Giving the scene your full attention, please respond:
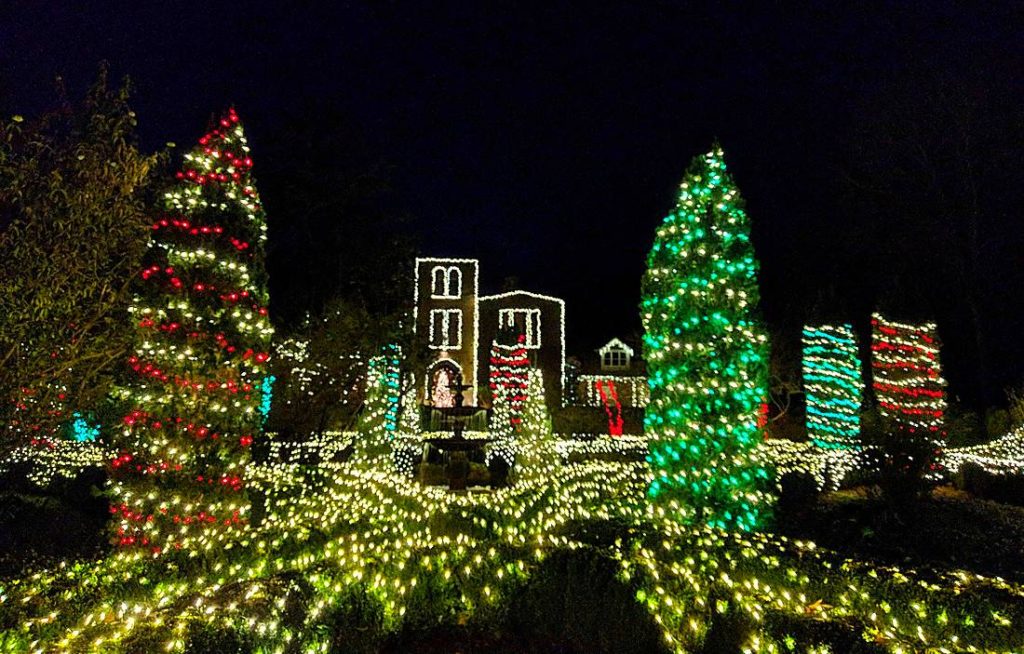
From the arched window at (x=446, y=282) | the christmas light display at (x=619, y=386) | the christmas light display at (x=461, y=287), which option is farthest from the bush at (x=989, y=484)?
the arched window at (x=446, y=282)

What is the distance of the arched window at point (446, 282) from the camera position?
102 feet

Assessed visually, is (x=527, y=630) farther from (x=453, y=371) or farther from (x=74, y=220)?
(x=453, y=371)

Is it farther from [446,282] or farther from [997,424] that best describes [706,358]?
[446,282]

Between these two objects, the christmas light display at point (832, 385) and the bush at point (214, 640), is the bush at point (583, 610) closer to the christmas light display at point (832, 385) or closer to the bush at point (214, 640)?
the bush at point (214, 640)

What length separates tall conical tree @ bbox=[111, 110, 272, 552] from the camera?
6.59 meters

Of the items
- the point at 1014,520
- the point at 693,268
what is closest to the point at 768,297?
the point at 1014,520

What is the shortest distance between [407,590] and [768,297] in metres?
30.8

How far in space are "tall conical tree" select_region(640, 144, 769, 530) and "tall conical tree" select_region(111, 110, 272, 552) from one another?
18.6 ft

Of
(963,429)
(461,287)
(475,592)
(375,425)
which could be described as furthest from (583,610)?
(461,287)

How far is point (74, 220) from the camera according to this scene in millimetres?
4328

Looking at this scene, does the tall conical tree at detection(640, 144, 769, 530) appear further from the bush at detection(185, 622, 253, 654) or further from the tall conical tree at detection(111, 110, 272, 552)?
the bush at detection(185, 622, 253, 654)

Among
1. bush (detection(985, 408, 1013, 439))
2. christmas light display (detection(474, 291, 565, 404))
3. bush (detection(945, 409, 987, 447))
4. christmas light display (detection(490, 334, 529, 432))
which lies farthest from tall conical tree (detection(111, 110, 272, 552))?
christmas light display (detection(474, 291, 565, 404))

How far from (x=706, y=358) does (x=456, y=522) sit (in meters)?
4.18

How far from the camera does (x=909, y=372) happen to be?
46.5 feet
